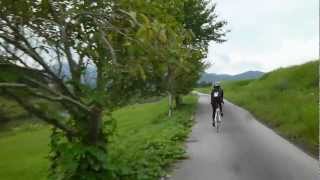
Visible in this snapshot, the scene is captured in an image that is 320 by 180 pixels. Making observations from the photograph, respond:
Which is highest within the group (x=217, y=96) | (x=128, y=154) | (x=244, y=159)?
(x=217, y=96)

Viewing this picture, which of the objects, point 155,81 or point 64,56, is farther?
point 155,81

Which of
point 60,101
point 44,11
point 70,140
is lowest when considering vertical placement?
point 70,140

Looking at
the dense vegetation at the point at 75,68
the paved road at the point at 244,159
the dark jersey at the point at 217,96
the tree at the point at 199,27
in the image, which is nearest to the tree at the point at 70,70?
the dense vegetation at the point at 75,68

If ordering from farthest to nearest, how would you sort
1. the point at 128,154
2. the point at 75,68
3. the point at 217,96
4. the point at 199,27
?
the point at 199,27 < the point at 217,96 < the point at 128,154 < the point at 75,68

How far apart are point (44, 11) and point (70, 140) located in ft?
8.46

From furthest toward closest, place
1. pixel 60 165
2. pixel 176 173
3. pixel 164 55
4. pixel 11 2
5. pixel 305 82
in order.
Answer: pixel 305 82, pixel 176 173, pixel 60 165, pixel 11 2, pixel 164 55

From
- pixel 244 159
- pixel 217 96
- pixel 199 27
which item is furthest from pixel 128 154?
pixel 199 27

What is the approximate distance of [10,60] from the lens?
1092 centimetres

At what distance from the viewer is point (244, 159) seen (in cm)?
1512

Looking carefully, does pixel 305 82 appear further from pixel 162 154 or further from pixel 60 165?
pixel 60 165

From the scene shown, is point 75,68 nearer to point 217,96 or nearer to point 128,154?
point 128,154

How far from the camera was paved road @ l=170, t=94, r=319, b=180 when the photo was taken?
12914 mm

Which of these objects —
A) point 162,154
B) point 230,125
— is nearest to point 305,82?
point 230,125

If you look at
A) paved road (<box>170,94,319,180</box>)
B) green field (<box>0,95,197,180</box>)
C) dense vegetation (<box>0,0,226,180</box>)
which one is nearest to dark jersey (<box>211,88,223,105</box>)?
paved road (<box>170,94,319,180</box>)
